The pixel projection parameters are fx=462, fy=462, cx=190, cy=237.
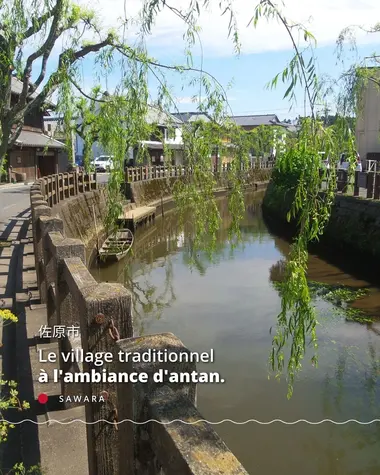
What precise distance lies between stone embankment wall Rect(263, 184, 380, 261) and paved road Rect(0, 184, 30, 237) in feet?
32.6

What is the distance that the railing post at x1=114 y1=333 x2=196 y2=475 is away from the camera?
146 cm

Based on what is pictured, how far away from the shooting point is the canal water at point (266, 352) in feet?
17.4

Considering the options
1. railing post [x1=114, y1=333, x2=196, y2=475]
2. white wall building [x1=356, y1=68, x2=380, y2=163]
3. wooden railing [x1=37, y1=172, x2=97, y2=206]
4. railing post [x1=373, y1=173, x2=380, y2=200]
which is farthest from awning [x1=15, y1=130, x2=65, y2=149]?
railing post [x1=114, y1=333, x2=196, y2=475]

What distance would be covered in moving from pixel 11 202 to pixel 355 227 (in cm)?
1239

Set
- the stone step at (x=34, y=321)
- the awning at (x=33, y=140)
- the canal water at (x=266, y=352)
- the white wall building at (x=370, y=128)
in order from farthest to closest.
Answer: the white wall building at (x=370, y=128)
the awning at (x=33, y=140)
the canal water at (x=266, y=352)
the stone step at (x=34, y=321)

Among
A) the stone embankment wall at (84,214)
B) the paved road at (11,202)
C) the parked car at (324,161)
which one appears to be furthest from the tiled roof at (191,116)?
the paved road at (11,202)

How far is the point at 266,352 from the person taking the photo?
746 cm

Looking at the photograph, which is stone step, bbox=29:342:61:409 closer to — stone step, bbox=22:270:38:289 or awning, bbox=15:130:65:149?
stone step, bbox=22:270:38:289

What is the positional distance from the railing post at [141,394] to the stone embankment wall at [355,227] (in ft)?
40.3

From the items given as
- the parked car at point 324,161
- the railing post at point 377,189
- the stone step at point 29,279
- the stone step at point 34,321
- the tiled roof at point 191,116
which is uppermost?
the tiled roof at point 191,116

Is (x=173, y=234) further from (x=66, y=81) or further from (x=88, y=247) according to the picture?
(x=66, y=81)

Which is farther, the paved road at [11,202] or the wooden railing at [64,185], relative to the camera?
the paved road at [11,202]

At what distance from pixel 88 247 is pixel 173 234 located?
20.2 ft

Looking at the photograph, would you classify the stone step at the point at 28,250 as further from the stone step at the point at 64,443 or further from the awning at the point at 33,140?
the awning at the point at 33,140
